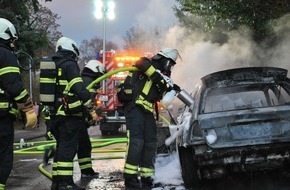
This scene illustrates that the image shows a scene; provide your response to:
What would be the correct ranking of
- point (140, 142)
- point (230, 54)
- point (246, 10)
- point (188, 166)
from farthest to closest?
A: point (230, 54) → point (246, 10) → point (140, 142) → point (188, 166)

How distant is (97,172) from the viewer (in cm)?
696

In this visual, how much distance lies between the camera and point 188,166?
524cm

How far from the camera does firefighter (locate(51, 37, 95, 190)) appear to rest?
537cm

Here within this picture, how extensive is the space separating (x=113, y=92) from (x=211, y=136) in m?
9.93

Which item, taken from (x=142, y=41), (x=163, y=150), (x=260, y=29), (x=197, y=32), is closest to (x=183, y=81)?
(x=197, y=32)

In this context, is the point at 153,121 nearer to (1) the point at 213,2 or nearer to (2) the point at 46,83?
(2) the point at 46,83

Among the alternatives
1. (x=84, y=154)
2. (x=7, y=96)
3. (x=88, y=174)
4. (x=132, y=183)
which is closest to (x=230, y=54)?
(x=84, y=154)

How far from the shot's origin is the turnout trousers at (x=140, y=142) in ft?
18.5

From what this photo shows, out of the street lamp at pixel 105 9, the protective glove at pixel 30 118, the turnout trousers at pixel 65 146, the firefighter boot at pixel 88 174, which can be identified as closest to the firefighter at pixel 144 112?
the turnout trousers at pixel 65 146

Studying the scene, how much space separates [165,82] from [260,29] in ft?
20.3

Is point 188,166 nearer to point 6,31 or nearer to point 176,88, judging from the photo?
point 176,88

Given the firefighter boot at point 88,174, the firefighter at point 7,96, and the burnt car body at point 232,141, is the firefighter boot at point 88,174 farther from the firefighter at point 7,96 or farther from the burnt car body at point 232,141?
the firefighter at point 7,96

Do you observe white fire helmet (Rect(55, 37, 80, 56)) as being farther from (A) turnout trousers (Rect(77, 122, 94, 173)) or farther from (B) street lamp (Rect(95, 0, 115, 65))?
(B) street lamp (Rect(95, 0, 115, 65))

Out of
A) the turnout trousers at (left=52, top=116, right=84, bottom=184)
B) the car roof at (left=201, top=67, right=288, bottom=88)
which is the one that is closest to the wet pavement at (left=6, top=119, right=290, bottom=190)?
the turnout trousers at (left=52, top=116, right=84, bottom=184)
